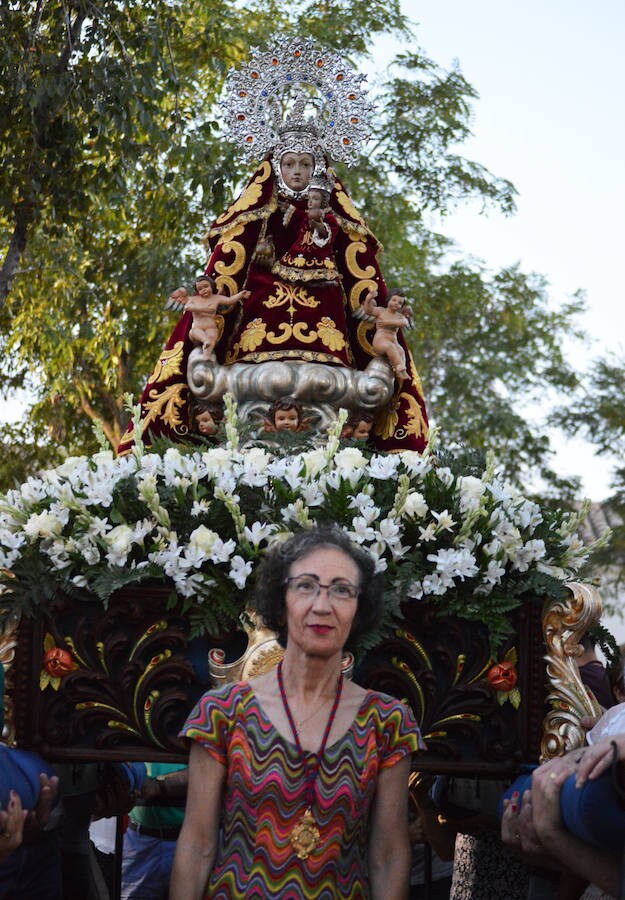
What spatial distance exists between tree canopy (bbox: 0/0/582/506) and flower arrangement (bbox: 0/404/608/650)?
16.4ft

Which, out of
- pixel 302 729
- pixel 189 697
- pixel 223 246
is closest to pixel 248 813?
pixel 302 729

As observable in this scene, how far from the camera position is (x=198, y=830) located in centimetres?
305

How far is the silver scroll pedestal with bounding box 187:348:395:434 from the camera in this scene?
5223 mm

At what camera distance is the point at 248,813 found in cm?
304

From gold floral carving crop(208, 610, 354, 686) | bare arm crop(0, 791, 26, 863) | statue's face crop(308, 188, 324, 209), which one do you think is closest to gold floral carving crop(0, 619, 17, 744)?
bare arm crop(0, 791, 26, 863)

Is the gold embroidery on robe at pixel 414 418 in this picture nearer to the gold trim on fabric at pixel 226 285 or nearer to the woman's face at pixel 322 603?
the gold trim on fabric at pixel 226 285

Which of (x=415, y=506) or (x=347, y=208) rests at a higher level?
(x=347, y=208)

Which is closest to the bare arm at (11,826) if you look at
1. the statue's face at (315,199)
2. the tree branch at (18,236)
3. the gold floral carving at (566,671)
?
the gold floral carving at (566,671)

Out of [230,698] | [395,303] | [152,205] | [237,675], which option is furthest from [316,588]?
[152,205]

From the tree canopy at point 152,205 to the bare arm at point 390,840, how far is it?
19.8ft

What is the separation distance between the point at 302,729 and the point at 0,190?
6.44 meters

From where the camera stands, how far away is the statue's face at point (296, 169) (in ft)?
19.1

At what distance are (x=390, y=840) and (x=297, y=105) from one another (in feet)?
12.6

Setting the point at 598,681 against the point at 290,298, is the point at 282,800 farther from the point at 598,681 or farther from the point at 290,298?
the point at 290,298
